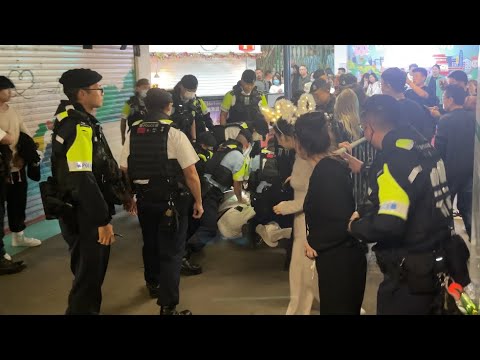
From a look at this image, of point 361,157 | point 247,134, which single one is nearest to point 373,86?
point 361,157

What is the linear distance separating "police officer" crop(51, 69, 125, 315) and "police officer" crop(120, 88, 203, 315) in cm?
27

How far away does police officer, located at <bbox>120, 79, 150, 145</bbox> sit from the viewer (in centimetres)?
501

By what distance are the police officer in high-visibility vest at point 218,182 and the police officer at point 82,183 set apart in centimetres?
120

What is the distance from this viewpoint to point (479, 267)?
3.67m

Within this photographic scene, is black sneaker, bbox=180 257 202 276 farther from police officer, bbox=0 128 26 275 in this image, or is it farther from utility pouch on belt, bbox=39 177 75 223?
police officer, bbox=0 128 26 275

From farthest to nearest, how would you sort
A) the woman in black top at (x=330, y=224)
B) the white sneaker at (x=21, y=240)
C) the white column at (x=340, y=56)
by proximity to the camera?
the white sneaker at (x=21, y=240) → the white column at (x=340, y=56) → the woman in black top at (x=330, y=224)

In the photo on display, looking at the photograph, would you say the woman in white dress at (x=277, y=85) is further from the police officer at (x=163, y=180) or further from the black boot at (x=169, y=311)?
the black boot at (x=169, y=311)

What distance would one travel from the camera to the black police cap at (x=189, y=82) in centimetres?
498

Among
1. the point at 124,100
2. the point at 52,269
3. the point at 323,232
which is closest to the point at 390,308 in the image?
the point at 323,232

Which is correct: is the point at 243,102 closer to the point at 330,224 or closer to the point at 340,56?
the point at 340,56

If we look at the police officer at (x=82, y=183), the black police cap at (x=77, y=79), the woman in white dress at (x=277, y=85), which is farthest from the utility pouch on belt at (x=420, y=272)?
the woman in white dress at (x=277, y=85)

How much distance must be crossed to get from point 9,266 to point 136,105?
1.75 m
